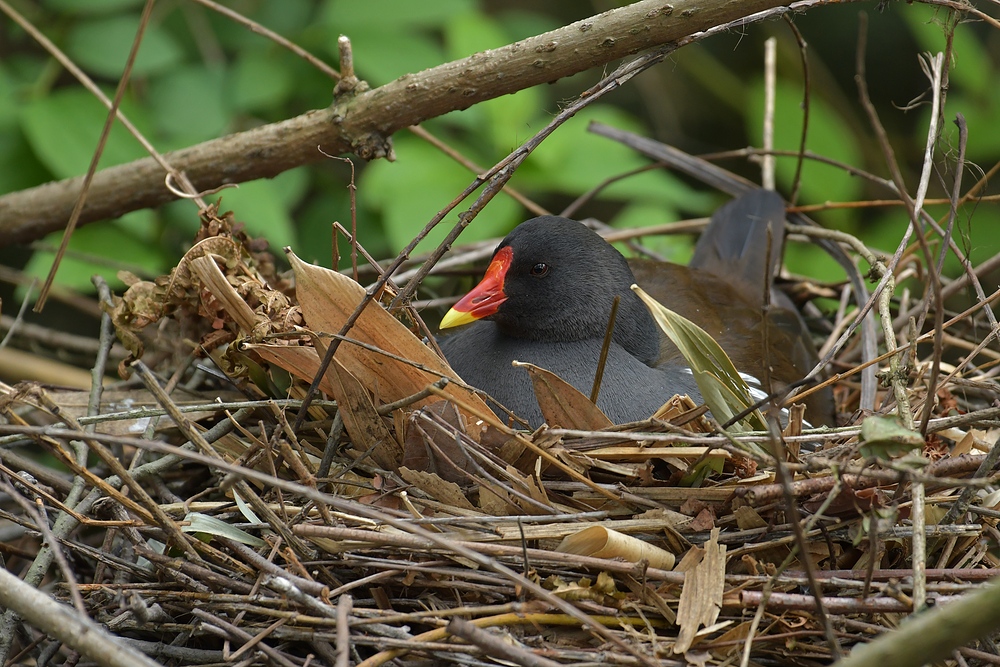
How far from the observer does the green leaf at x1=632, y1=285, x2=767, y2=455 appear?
1.42 metres

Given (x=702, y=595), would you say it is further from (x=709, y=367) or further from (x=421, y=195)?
(x=421, y=195)

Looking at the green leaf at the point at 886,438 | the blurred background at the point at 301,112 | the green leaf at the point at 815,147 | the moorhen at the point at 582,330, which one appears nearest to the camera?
the green leaf at the point at 886,438

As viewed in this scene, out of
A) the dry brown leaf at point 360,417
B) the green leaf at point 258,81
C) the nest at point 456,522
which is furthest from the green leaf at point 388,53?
the dry brown leaf at point 360,417

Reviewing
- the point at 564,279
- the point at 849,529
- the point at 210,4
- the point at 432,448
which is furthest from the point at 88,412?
the point at 849,529

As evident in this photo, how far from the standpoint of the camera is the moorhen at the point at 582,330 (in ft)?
5.95

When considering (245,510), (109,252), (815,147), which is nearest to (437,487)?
(245,510)

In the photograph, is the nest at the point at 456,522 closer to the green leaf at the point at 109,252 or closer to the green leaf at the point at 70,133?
the green leaf at the point at 109,252

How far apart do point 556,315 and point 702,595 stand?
78 centimetres

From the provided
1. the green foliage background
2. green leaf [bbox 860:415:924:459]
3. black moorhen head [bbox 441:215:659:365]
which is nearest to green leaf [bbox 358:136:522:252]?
the green foliage background

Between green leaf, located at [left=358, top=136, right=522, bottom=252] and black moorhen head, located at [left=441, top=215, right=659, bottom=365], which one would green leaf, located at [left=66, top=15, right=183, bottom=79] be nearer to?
green leaf, located at [left=358, top=136, right=522, bottom=252]

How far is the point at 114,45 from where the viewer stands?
2416 mm

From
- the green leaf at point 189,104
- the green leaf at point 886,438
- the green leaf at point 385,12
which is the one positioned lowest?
the green leaf at point 886,438

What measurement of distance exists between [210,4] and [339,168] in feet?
4.56

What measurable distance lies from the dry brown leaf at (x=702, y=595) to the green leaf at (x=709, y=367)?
→ 0.21m
